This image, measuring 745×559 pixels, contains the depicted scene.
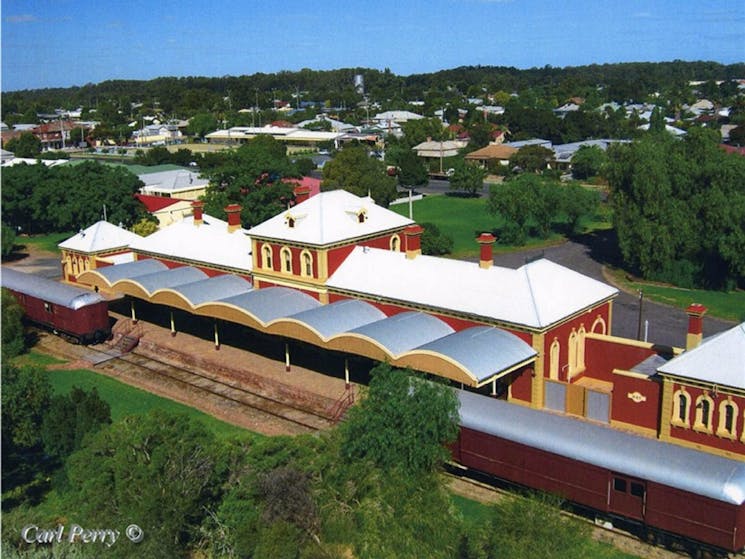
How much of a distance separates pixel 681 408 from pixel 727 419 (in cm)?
151

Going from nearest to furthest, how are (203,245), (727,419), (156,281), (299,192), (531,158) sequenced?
(727,419) < (156,281) < (203,245) < (299,192) < (531,158)

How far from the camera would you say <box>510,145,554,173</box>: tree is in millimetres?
96375

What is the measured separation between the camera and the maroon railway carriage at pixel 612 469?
18.8 meters

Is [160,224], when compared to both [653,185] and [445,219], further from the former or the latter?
[653,185]

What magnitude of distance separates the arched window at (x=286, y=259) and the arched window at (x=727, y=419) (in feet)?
65.1

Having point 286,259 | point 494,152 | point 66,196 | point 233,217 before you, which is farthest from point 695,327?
point 494,152

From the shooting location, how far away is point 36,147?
119 m

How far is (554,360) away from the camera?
2905 centimetres

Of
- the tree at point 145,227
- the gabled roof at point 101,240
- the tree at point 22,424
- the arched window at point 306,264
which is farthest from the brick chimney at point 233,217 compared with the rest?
the tree at point 22,424

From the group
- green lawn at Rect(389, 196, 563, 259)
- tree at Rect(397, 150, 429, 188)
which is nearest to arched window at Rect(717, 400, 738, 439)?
green lawn at Rect(389, 196, 563, 259)

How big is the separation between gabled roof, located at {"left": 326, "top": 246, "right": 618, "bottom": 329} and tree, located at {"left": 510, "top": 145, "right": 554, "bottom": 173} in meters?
64.8

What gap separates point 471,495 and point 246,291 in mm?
17742

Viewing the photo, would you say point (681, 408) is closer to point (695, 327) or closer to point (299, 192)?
point (695, 327)

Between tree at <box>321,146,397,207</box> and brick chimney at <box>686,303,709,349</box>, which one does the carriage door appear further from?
tree at <box>321,146,397,207</box>
